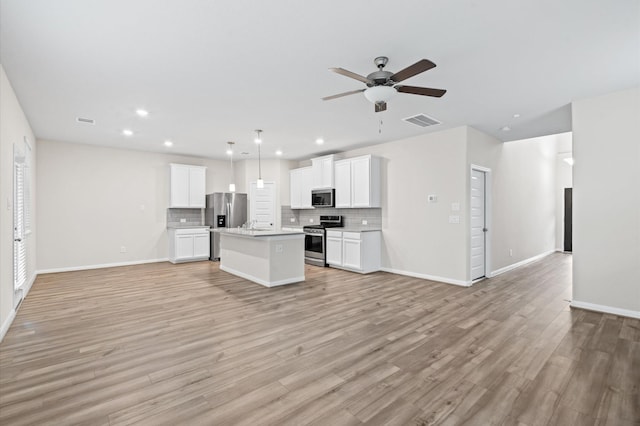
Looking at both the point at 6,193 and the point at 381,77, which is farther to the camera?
the point at 6,193

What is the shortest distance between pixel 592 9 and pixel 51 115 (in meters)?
6.59

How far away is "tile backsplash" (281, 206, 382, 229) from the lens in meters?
6.80

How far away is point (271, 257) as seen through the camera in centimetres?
518

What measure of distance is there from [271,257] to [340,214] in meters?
2.89

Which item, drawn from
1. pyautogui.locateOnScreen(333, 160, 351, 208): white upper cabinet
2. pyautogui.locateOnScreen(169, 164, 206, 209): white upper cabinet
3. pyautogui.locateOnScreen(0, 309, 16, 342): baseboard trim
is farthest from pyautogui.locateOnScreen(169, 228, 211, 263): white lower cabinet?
pyautogui.locateOnScreen(0, 309, 16, 342): baseboard trim

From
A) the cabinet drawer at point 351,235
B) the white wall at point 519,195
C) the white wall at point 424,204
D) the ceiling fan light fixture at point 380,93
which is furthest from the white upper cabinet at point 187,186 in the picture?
the white wall at point 519,195

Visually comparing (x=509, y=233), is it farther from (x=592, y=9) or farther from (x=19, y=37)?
(x=19, y=37)

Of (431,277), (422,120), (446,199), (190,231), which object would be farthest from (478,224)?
(190,231)

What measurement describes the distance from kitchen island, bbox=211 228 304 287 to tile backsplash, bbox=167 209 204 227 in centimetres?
263

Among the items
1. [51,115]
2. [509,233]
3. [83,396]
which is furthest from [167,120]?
[509,233]

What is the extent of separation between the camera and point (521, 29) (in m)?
2.50

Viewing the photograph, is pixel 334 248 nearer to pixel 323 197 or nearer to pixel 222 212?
pixel 323 197

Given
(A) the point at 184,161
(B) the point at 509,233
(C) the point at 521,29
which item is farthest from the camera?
(A) the point at 184,161

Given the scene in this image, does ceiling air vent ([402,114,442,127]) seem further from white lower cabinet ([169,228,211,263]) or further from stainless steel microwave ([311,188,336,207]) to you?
white lower cabinet ([169,228,211,263])
